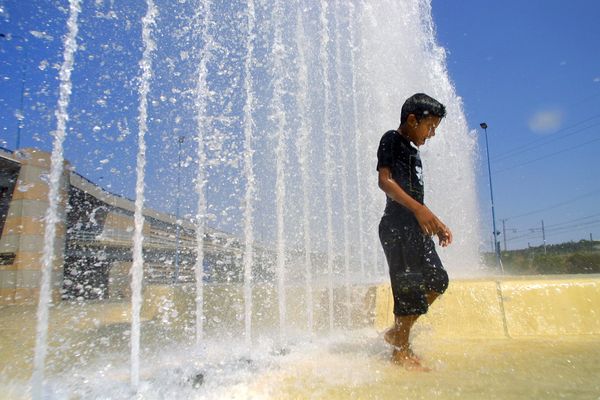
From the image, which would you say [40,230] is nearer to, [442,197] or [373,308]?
[442,197]

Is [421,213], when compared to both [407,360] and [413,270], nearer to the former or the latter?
[413,270]

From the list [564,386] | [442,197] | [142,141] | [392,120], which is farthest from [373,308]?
[442,197]

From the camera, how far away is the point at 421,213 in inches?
89.7

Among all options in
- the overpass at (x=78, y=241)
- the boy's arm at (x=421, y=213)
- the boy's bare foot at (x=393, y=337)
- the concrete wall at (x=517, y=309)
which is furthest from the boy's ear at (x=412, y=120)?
A: the overpass at (x=78, y=241)

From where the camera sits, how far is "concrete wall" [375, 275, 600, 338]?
10.5 feet

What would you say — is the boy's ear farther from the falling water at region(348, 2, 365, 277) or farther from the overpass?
the overpass

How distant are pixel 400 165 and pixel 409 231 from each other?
400 millimetres

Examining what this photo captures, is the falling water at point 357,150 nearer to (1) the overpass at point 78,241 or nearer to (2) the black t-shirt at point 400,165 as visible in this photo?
(1) the overpass at point 78,241

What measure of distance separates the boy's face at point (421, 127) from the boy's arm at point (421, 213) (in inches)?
15.4

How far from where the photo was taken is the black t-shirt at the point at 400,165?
2.52 metres

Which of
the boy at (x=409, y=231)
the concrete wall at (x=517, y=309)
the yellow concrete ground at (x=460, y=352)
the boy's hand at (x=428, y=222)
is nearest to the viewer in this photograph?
the yellow concrete ground at (x=460, y=352)

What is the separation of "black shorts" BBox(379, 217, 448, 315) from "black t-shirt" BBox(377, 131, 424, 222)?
96 millimetres

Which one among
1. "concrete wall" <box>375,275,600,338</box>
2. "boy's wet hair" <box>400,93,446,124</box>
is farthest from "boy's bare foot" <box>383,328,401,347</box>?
"boy's wet hair" <box>400,93,446,124</box>

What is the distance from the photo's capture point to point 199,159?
4.08 m
